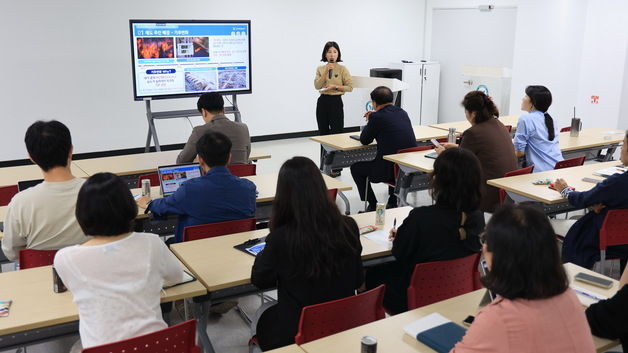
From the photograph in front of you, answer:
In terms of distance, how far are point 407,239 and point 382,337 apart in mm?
771

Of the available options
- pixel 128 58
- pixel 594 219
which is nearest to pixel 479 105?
pixel 594 219

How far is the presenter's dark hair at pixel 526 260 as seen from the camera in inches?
69.0

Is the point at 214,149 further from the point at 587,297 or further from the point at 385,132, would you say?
the point at 385,132

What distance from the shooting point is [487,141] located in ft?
16.5

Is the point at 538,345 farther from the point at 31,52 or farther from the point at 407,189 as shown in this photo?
the point at 31,52

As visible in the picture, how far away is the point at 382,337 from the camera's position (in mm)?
2295

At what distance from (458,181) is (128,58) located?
686cm

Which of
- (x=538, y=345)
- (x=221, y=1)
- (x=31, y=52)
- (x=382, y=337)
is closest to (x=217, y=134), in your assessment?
(x=382, y=337)

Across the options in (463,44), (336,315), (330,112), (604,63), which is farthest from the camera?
(463,44)

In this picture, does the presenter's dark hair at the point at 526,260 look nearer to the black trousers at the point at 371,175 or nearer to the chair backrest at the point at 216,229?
the chair backrest at the point at 216,229

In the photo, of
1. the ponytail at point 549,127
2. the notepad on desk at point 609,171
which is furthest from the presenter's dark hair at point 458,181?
the ponytail at point 549,127

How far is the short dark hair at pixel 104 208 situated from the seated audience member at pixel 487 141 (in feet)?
11.5

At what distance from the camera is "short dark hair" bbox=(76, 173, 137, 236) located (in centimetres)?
222

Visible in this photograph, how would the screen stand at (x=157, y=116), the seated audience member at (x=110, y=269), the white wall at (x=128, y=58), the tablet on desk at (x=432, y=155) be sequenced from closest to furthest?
the seated audience member at (x=110, y=269)
the tablet on desk at (x=432, y=155)
the screen stand at (x=157, y=116)
the white wall at (x=128, y=58)
